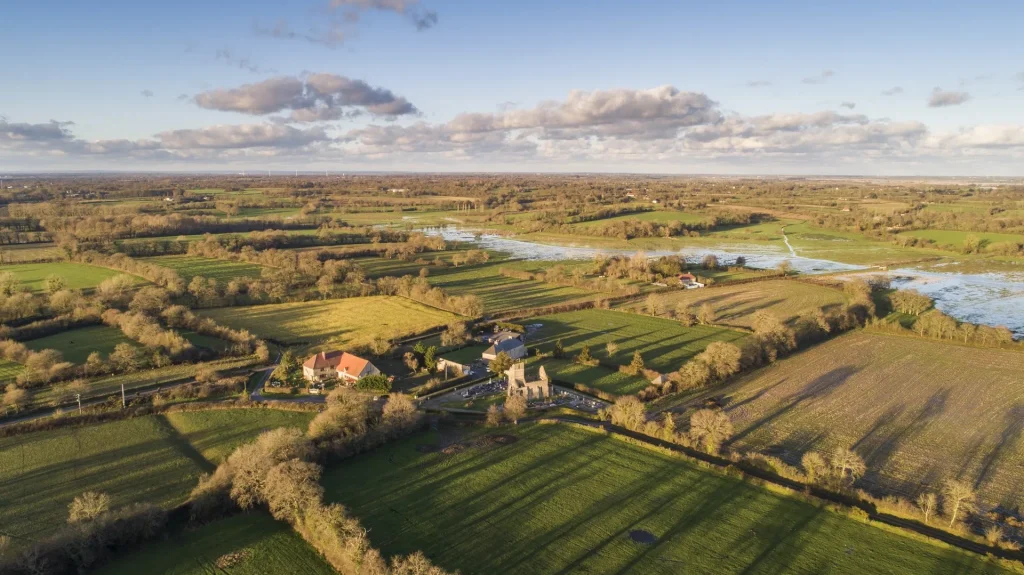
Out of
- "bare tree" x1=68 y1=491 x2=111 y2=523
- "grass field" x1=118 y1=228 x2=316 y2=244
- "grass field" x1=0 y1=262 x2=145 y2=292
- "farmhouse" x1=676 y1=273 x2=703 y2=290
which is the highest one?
"grass field" x1=118 y1=228 x2=316 y2=244

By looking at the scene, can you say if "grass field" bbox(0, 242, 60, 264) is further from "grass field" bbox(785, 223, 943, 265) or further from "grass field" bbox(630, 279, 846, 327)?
"grass field" bbox(785, 223, 943, 265)

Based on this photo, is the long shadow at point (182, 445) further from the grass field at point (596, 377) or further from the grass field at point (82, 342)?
the grass field at point (596, 377)

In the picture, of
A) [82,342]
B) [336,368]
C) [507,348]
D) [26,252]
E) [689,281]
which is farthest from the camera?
[26,252]

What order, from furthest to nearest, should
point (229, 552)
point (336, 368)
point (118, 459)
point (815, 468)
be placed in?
1. point (336, 368)
2. point (118, 459)
3. point (815, 468)
4. point (229, 552)

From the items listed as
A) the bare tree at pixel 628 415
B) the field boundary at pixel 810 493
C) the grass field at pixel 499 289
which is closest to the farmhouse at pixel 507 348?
the field boundary at pixel 810 493

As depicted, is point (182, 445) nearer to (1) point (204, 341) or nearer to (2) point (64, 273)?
(1) point (204, 341)

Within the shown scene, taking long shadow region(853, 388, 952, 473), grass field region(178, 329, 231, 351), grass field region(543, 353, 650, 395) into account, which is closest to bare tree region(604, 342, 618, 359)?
grass field region(543, 353, 650, 395)

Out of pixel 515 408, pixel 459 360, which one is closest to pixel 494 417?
pixel 515 408
